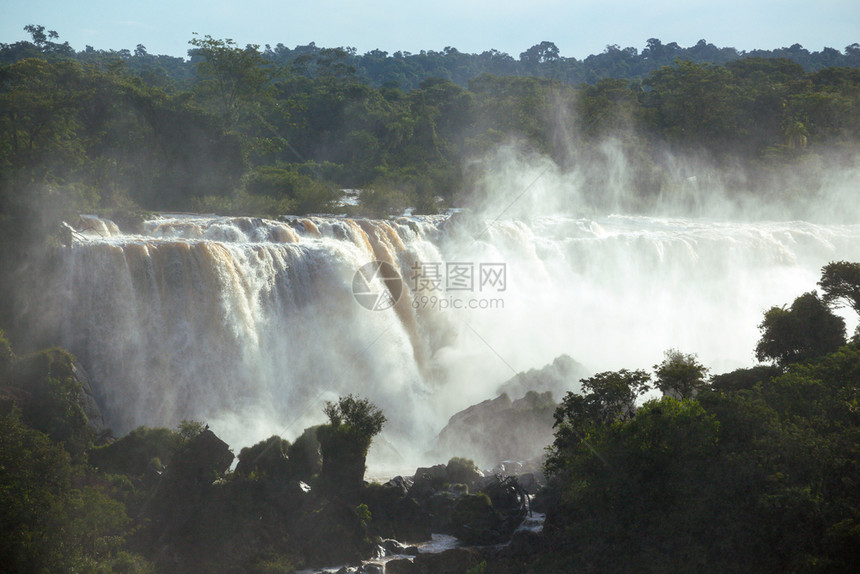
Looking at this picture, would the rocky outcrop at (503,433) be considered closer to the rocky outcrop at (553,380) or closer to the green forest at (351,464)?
the green forest at (351,464)

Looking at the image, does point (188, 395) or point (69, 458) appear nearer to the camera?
point (69, 458)

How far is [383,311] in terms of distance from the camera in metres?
25.4

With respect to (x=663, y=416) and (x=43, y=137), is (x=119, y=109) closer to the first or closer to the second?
(x=43, y=137)

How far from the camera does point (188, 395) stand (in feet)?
64.6

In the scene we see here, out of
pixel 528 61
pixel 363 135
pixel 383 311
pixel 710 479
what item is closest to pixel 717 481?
pixel 710 479

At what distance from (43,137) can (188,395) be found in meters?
13.6

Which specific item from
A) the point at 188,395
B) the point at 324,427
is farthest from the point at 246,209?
the point at 324,427

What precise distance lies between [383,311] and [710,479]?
14224mm

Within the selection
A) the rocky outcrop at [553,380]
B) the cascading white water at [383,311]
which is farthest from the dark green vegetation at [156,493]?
the rocky outcrop at [553,380]

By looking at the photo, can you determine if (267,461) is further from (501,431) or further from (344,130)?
(344,130)

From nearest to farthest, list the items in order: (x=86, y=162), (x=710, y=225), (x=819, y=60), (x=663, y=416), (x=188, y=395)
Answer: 1. (x=663, y=416)
2. (x=188, y=395)
3. (x=86, y=162)
4. (x=710, y=225)
5. (x=819, y=60)

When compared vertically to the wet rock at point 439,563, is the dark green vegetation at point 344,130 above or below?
above

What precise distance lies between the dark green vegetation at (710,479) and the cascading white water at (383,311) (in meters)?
7.82

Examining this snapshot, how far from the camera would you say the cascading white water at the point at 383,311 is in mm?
19281
